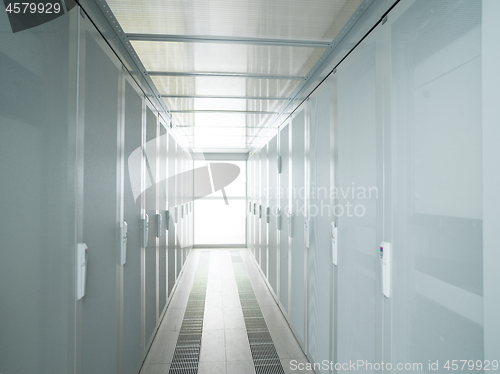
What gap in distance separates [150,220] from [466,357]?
248 cm

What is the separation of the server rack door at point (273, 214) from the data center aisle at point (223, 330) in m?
0.31

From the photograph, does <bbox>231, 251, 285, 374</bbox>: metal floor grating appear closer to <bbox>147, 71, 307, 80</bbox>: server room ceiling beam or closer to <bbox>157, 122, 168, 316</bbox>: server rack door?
<bbox>157, 122, 168, 316</bbox>: server rack door

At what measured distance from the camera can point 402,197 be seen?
1249 millimetres

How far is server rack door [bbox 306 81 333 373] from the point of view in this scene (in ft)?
7.03

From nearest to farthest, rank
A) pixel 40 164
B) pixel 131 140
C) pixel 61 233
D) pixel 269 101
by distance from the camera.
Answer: pixel 40 164 → pixel 61 233 → pixel 131 140 → pixel 269 101

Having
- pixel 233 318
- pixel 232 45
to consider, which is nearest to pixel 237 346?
pixel 233 318

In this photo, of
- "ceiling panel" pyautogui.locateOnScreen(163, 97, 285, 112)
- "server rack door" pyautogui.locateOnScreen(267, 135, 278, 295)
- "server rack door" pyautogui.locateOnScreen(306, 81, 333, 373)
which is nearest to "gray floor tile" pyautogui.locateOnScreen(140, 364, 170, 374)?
"server rack door" pyautogui.locateOnScreen(306, 81, 333, 373)

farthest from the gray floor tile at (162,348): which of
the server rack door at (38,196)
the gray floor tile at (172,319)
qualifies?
the server rack door at (38,196)

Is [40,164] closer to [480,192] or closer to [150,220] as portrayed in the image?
[480,192]

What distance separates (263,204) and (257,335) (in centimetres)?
238

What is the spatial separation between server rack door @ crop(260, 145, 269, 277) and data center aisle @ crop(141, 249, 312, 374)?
37cm

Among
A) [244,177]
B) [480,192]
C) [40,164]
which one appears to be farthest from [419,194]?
[244,177]

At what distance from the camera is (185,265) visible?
19.2 ft

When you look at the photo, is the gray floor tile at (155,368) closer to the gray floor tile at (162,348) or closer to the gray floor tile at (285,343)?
the gray floor tile at (162,348)
